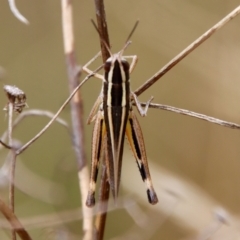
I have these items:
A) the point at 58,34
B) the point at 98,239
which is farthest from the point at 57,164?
the point at 98,239

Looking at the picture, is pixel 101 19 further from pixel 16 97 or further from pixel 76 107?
pixel 76 107

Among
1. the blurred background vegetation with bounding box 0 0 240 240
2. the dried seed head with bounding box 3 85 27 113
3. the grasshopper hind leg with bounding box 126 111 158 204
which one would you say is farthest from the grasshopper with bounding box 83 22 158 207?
the blurred background vegetation with bounding box 0 0 240 240

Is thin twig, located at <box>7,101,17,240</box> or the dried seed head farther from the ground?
the dried seed head

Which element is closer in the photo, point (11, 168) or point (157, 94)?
point (11, 168)

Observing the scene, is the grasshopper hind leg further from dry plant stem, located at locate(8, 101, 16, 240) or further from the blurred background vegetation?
the blurred background vegetation

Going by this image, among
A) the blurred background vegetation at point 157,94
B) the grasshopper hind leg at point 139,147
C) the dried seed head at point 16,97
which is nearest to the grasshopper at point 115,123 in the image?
the grasshopper hind leg at point 139,147

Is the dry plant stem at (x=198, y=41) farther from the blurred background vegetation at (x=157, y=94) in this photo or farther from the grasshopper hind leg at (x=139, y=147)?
the blurred background vegetation at (x=157, y=94)

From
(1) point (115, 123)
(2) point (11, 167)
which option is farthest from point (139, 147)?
(2) point (11, 167)

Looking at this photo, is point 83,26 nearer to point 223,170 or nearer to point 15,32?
point 15,32

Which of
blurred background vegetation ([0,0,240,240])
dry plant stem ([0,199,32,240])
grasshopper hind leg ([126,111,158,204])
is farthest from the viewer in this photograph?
blurred background vegetation ([0,0,240,240])
